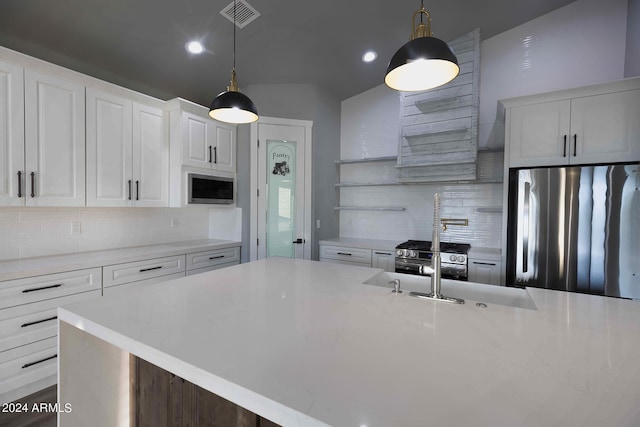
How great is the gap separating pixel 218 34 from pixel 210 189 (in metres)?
1.54

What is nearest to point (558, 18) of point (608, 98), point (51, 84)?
point (608, 98)

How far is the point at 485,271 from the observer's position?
2.83 meters

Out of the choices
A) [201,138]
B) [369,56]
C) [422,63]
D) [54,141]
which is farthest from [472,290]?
[54,141]

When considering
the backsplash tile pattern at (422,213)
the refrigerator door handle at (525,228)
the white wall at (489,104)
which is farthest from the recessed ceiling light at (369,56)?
the refrigerator door handle at (525,228)

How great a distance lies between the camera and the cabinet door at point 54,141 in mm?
2139

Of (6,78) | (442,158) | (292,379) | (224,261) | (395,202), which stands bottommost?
(224,261)

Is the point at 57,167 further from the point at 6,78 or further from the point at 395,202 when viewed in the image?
the point at 395,202

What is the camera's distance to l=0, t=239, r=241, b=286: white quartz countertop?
1991 millimetres

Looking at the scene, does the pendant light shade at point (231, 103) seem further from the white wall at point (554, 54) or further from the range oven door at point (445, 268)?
the white wall at point (554, 54)

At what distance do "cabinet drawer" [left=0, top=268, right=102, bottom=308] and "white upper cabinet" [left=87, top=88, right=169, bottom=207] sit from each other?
63 centimetres

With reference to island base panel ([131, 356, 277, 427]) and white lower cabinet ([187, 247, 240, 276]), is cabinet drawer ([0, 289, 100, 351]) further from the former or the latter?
island base panel ([131, 356, 277, 427])

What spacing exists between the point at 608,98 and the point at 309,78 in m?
2.76

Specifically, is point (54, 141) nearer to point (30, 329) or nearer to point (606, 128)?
point (30, 329)

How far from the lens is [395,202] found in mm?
3830
